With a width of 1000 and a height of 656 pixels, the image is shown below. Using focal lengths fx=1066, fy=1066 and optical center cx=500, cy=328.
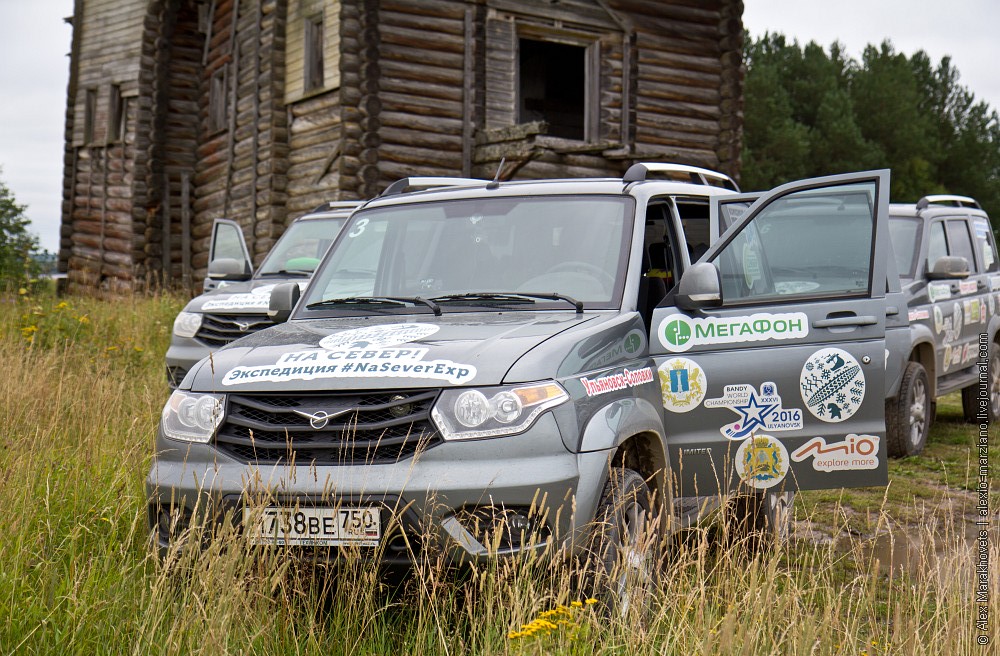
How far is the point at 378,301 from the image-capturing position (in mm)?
4953

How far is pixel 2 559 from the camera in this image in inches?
159

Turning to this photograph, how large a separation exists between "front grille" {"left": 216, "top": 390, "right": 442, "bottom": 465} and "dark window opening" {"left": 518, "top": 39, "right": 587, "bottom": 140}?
19797 mm

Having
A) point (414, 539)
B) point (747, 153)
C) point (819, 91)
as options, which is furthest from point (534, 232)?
point (819, 91)

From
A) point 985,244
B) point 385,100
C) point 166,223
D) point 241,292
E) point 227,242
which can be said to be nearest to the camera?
point 241,292

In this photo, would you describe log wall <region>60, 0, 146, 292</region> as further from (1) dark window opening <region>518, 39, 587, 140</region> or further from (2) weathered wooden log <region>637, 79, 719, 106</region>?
(2) weathered wooden log <region>637, 79, 719, 106</region>

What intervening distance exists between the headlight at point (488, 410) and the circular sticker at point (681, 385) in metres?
1.06

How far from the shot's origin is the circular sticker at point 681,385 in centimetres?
473

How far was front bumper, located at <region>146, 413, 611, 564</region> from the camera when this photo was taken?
3627 mm

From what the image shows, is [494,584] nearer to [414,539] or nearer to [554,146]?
[414,539]

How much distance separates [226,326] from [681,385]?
17.7 ft

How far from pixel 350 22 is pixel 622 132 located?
196 inches

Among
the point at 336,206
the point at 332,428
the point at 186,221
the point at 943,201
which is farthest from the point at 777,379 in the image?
the point at 186,221

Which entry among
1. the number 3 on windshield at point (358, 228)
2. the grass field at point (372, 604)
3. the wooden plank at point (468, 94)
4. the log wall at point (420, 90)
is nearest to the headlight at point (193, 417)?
the grass field at point (372, 604)

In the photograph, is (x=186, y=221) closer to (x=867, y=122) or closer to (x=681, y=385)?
(x=681, y=385)
